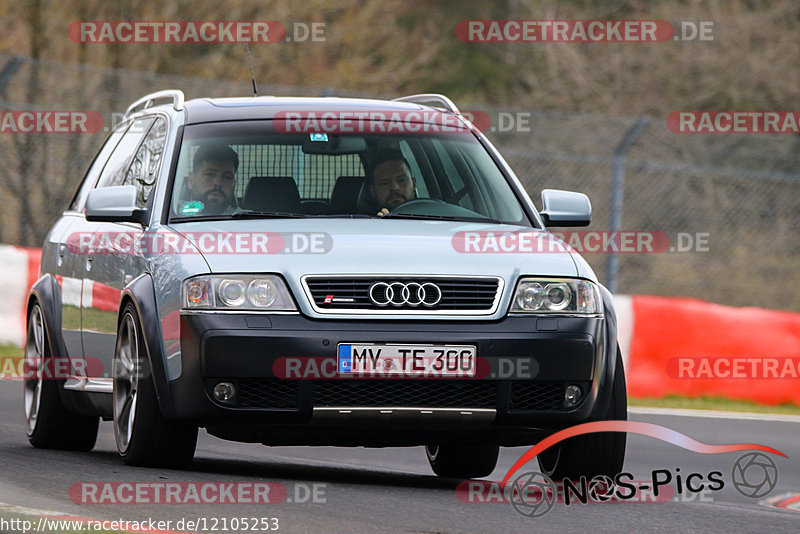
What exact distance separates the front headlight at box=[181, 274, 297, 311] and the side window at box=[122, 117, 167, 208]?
4.18 ft

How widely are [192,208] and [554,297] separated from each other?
1.75m

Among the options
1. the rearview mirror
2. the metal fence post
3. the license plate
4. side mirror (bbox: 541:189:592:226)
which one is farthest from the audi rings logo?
the metal fence post

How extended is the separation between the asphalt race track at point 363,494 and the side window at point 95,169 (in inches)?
53.1

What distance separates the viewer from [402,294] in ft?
23.6

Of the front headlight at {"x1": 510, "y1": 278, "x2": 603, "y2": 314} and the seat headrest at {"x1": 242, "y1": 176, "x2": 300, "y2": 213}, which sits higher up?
the seat headrest at {"x1": 242, "y1": 176, "x2": 300, "y2": 213}

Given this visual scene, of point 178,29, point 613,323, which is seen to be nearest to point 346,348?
point 613,323

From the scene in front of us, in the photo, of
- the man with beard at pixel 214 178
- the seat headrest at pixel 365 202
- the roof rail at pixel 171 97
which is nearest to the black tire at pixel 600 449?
the seat headrest at pixel 365 202

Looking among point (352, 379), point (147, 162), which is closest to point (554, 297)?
point (352, 379)

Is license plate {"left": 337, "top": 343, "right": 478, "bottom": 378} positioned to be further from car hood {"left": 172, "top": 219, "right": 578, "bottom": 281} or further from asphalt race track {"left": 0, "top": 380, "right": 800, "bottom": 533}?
asphalt race track {"left": 0, "top": 380, "right": 800, "bottom": 533}

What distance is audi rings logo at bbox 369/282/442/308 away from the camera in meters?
7.18

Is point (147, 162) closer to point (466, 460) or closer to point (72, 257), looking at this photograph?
point (72, 257)

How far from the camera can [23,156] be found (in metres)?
16.9

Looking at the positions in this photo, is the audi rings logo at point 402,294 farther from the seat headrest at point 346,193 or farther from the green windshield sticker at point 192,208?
the green windshield sticker at point 192,208

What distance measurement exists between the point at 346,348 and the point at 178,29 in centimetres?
1509
